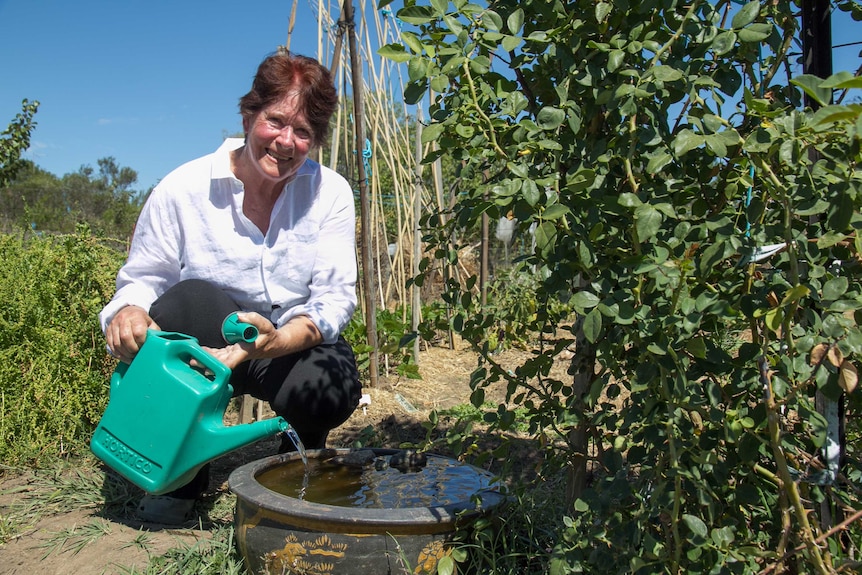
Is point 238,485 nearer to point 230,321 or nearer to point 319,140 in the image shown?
point 230,321

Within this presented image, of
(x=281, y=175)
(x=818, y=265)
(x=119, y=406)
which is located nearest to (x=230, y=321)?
(x=119, y=406)

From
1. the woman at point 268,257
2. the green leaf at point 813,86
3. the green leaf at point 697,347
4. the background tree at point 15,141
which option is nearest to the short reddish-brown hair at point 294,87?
the woman at point 268,257

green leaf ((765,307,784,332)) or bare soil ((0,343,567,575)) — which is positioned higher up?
green leaf ((765,307,784,332))

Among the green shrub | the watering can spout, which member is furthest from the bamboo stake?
the watering can spout

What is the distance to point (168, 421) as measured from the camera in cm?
176

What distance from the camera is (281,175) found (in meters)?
2.25

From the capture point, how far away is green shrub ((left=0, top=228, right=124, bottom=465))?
2592 millimetres

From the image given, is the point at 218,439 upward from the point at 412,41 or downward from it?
downward

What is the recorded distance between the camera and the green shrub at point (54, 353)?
2592 millimetres

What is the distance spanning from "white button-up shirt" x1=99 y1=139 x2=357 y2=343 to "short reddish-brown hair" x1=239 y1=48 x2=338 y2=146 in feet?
0.74

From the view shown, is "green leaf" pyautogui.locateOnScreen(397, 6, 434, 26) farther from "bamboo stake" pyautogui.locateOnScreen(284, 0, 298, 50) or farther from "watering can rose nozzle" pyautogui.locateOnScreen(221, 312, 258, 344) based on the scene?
"bamboo stake" pyautogui.locateOnScreen(284, 0, 298, 50)

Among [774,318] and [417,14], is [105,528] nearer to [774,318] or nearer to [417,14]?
[417,14]

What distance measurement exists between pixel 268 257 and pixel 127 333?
542 millimetres

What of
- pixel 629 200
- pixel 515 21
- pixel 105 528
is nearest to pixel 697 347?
pixel 629 200
